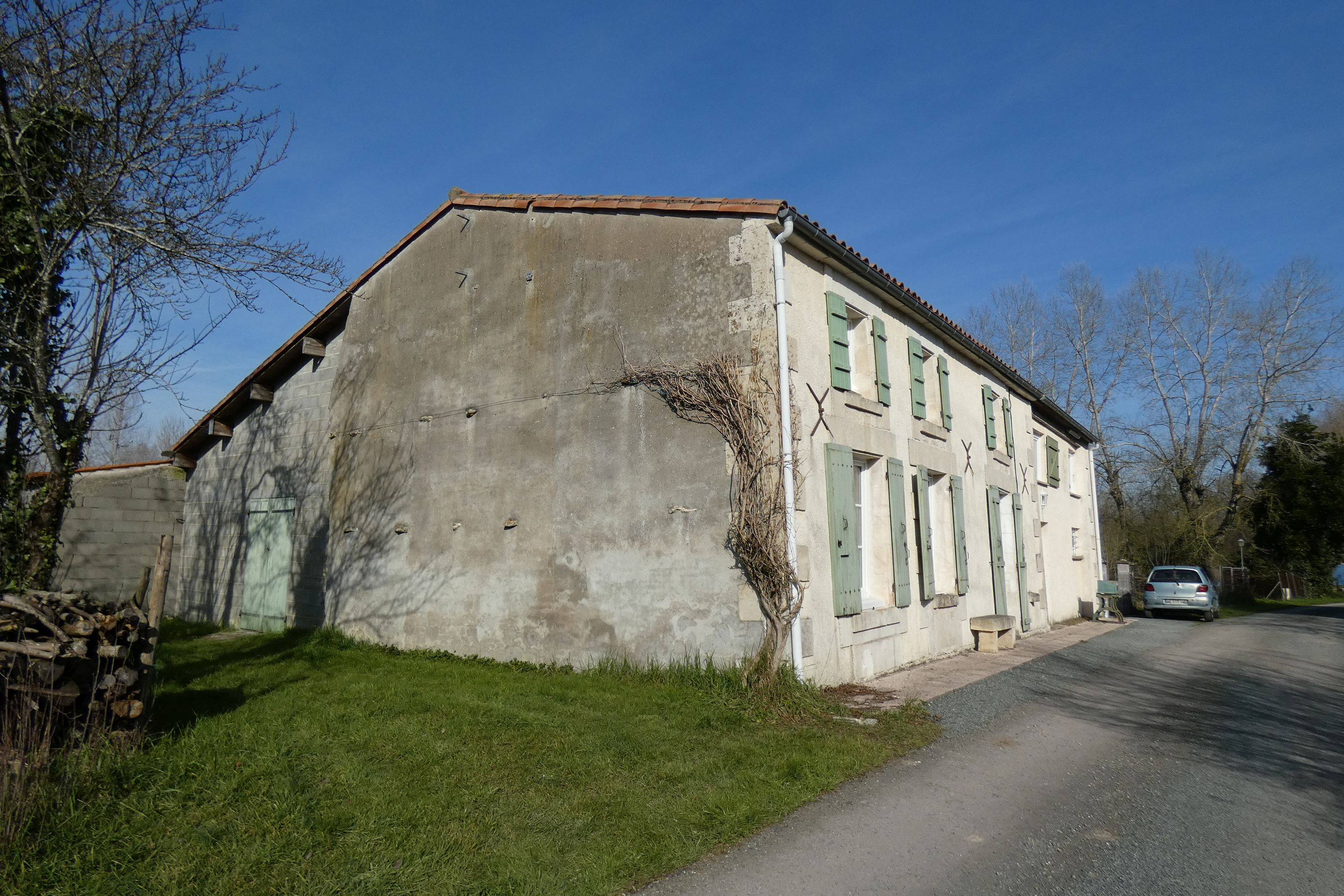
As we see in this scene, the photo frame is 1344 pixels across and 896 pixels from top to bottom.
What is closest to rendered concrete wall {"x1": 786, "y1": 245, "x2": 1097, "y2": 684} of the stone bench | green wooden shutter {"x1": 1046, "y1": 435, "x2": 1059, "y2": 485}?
the stone bench

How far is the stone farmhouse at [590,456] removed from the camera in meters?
8.05

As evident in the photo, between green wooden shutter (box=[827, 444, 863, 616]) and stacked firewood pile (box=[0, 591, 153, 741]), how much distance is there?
19.1 feet

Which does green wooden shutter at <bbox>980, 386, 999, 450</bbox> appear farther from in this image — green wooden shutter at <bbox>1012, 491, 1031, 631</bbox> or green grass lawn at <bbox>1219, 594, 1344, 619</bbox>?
green grass lawn at <bbox>1219, 594, 1344, 619</bbox>

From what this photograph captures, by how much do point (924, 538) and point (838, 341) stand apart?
305cm

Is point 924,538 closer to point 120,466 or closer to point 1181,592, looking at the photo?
point 120,466

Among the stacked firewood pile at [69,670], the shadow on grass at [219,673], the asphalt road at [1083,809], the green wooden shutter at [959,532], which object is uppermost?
the green wooden shutter at [959,532]

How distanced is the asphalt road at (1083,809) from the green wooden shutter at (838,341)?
11.4 feet

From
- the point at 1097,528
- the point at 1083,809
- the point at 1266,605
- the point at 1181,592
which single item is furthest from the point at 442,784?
the point at 1266,605

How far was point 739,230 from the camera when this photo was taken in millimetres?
8219

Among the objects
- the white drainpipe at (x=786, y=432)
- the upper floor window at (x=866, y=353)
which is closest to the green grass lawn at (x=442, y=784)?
the white drainpipe at (x=786, y=432)

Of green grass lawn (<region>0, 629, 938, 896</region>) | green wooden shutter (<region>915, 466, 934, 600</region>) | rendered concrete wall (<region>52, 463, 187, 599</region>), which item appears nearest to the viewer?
green grass lawn (<region>0, 629, 938, 896</region>)

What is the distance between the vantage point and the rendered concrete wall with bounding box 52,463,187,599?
12.5 metres

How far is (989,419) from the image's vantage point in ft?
44.9

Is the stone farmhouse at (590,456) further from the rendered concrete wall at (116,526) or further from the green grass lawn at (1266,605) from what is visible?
the green grass lawn at (1266,605)
